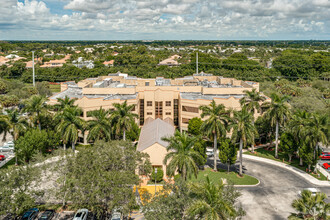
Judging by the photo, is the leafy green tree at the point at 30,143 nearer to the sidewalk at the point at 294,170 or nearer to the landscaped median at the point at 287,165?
the sidewalk at the point at 294,170

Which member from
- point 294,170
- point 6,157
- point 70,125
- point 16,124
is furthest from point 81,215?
point 294,170

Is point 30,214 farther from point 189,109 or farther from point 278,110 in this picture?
point 278,110

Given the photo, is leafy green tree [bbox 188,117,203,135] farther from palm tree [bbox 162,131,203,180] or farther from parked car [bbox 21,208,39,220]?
parked car [bbox 21,208,39,220]

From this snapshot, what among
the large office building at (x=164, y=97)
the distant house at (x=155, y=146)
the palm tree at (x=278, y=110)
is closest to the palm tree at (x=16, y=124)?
the large office building at (x=164, y=97)

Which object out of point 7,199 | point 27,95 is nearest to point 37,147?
point 7,199

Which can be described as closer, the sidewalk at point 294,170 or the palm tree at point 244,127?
the palm tree at point 244,127
